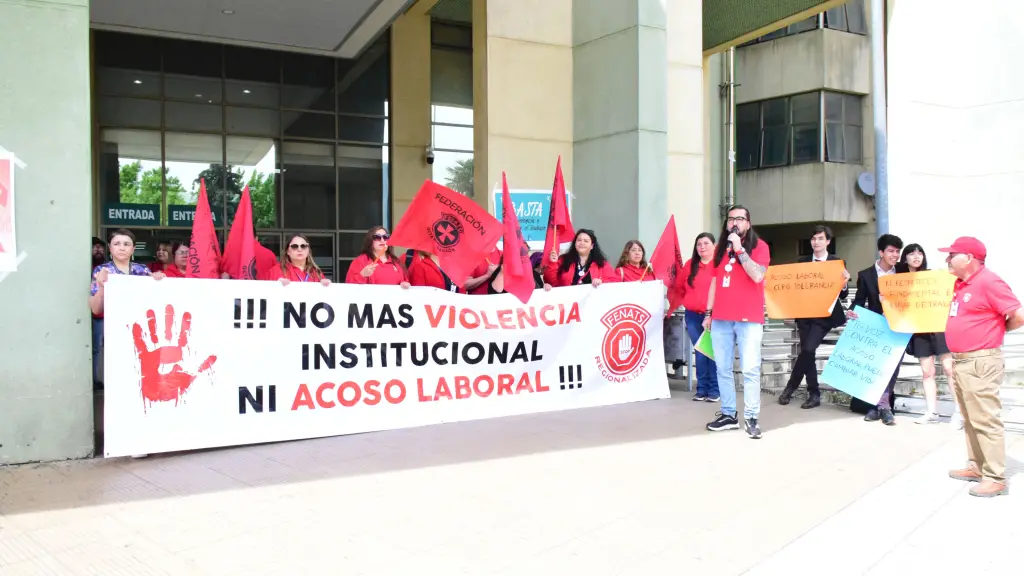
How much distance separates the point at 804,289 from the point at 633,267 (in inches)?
74.2

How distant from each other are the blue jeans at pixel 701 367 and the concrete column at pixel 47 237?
6.06m

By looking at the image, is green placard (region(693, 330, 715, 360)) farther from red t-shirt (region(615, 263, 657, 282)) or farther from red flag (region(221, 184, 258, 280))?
red flag (region(221, 184, 258, 280))

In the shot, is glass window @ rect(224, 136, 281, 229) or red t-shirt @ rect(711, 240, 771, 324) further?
glass window @ rect(224, 136, 281, 229)

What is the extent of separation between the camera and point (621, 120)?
11219 mm

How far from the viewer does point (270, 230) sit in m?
17.5

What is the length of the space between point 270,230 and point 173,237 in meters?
2.03

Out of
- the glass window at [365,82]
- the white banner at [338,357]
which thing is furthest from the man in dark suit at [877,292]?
the glass window at [365,82]

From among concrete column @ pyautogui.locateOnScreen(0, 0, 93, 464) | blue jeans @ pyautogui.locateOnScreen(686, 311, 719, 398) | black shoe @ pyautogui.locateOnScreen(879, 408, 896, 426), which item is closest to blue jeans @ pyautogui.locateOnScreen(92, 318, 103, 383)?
concrete column @ pyautogui.locateOnScreen(0, 0, 93, 464)

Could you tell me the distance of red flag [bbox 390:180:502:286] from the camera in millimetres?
A: 7379

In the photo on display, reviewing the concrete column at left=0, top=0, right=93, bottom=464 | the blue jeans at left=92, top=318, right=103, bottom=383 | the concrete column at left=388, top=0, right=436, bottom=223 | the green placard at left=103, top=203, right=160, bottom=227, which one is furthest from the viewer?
the concrete column at left=388, top=0, right=436, bottom=223

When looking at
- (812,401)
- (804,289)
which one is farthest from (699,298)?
(812,401)

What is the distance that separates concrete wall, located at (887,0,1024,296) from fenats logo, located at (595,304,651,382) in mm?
6264

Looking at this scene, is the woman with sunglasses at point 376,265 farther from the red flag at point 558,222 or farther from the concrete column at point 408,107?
the concrete column at point 408,107

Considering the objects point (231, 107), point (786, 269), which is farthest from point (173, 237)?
point (786, 269)
